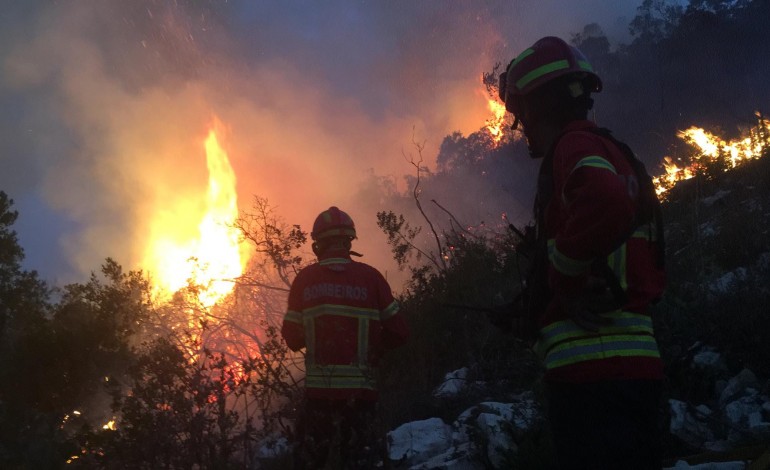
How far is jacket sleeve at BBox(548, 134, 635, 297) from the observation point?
1.80 meters

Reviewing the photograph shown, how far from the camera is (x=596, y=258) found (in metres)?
1.86

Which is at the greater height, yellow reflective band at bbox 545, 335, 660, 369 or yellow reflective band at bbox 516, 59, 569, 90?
yellow reflective band at bbox 516, 59, 569, 90

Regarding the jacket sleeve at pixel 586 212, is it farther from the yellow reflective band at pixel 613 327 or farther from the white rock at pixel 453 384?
the white rock at pixel 453 384

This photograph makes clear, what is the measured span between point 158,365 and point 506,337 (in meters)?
3.69

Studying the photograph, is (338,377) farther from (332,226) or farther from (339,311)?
(332,226)

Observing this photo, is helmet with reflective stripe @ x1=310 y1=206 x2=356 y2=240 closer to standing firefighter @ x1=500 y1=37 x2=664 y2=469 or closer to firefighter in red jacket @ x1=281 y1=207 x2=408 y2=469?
firefighter in red jacket @ x1=281 y1=207 x2=408 y2=469

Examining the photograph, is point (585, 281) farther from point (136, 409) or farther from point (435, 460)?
point (136, 409)

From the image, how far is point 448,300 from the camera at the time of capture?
9.02m

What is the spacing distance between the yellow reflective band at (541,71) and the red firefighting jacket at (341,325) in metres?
2.06

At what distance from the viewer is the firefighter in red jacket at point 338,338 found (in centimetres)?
372

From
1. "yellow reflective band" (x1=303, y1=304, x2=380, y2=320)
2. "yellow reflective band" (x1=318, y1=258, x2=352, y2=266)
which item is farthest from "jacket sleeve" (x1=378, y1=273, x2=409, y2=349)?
"yellow reflective band" (x1=318, y1=258, x2=352, y2=266)

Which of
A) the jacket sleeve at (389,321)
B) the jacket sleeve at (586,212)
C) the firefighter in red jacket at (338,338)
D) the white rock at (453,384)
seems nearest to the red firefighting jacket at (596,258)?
the jacket sleeve at (586,212)

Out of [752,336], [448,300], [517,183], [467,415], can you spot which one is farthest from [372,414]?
[517,183]

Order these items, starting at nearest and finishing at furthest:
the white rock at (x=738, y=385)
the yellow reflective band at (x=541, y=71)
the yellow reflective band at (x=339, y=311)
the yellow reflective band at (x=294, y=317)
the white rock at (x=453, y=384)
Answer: the yellow reflective band at (x=541, y=71) → the yellow reflective band at (x=339, y=311) → the yellow reflective band at (x=294, y=317) → the white rock at (x=738, y=385) → the white rock at (x=453, y=384)
